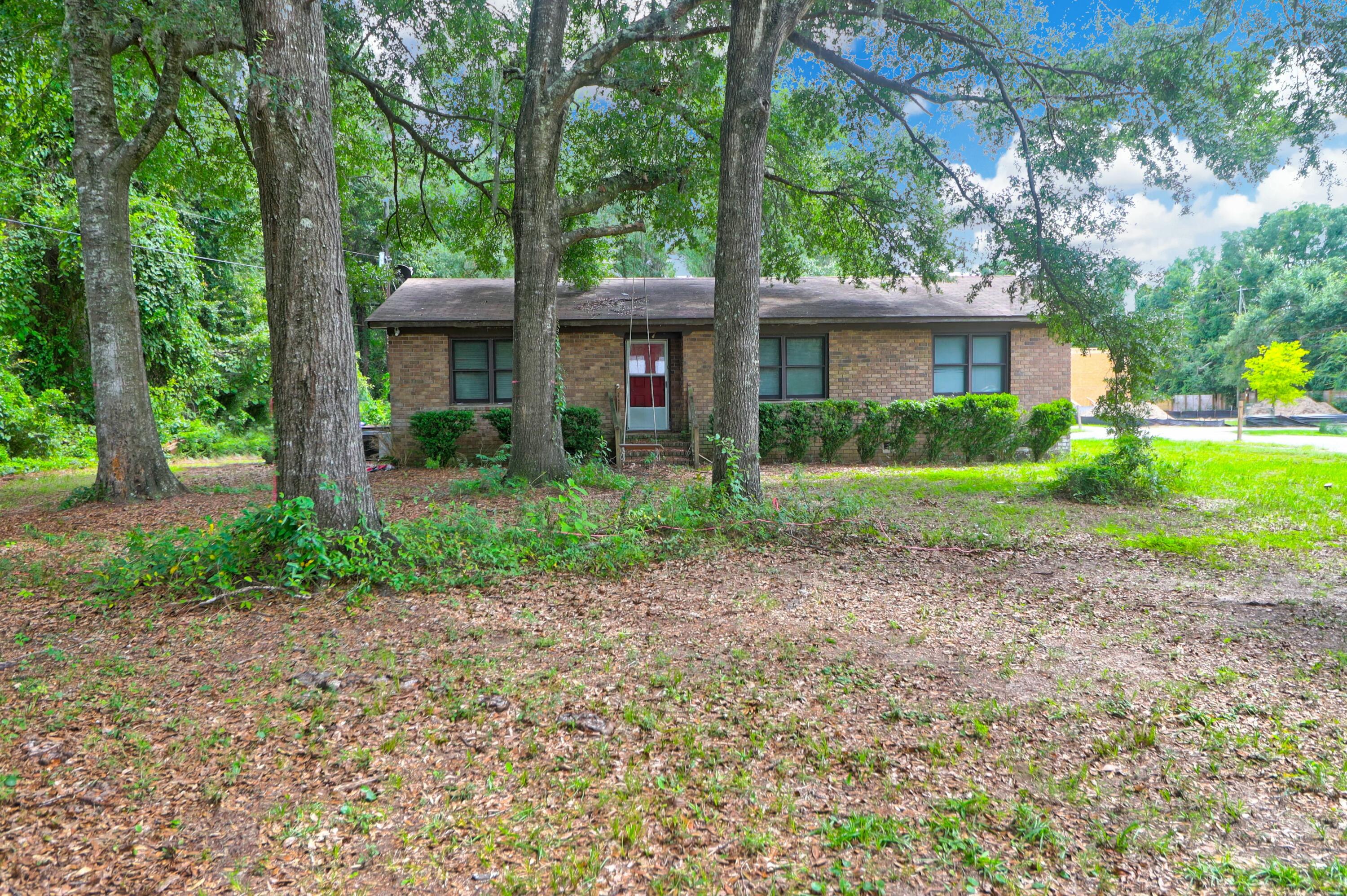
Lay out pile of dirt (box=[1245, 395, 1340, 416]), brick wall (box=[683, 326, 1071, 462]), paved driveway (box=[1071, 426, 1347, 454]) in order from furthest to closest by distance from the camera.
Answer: pile of dirt (box=[1245, 395, 1340, 416]) → paved driveway (box=[1071, 426, 1347, 454]) → brick wall (box=[683, 326, 1071, 462])

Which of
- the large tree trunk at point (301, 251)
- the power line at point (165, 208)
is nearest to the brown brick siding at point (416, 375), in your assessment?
the power line at point (165, 208)

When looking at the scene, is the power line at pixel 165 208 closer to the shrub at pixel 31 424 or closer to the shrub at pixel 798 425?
the shrub at pixel 31 424

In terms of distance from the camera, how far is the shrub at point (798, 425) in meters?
13.2

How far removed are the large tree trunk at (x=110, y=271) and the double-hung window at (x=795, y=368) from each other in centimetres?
1031

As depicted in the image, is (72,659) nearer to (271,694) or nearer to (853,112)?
(271,694)

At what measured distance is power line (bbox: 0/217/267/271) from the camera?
15.8m

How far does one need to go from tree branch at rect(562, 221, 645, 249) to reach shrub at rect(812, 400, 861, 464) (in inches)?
184

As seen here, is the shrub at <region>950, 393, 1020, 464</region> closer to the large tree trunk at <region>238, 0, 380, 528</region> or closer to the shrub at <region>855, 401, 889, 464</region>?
the shrub at <region>855, 401, 889, 464</region>

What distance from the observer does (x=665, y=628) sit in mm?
4305

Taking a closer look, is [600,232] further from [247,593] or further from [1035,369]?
[1035,369]

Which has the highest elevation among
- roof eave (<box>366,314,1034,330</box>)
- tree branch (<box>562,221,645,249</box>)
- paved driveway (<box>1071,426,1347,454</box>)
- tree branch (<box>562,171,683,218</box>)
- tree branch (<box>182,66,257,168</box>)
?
tree branch (<box>182,66,257,168</box>)

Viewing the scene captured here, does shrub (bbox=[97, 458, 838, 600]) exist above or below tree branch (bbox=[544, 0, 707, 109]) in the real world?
below

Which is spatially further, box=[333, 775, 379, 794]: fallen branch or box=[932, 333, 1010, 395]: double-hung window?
box=[932, 333, 1010, 395]: double-hung window

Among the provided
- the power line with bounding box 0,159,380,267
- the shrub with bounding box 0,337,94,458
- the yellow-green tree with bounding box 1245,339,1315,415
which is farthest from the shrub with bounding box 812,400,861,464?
the yellow-green tree with bounding box 1245,339,1315,415
